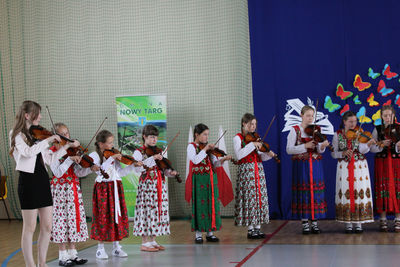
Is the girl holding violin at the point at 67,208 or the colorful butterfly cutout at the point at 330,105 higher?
the colorful butterfly cutout at the point at 330,105

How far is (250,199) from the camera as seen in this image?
4938mm

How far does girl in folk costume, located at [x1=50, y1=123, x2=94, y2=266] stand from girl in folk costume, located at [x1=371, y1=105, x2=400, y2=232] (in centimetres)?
309

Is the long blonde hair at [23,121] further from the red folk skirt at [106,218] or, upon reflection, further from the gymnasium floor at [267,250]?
the gymnasium floor at [267,250]

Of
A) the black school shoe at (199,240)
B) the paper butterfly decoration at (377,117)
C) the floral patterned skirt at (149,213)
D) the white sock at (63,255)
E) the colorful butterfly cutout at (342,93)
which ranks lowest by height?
the black school shoe at (199,240)

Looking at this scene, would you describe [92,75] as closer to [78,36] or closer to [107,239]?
[78,36]

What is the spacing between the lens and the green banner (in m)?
7.13

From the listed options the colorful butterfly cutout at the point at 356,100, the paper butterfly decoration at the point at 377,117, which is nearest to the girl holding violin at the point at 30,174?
the colorful butterfly cutout at the point at 356,100

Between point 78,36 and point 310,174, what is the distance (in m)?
4.84

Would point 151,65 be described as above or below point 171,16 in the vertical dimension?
below

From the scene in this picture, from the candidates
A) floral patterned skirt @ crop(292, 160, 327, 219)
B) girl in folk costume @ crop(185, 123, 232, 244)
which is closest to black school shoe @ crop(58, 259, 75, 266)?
girl in folk costume @ crop(185, 123, 232, 244)

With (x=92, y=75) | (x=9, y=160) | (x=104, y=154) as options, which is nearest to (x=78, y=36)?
(x=92, y=75)

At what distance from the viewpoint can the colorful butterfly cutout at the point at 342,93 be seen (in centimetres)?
615

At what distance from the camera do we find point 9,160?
7.88 metres

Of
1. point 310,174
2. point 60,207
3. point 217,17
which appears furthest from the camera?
point 217,17
